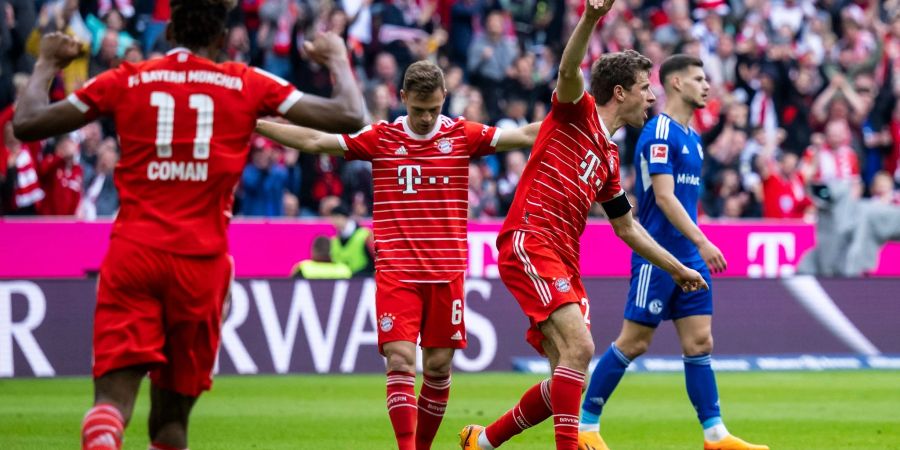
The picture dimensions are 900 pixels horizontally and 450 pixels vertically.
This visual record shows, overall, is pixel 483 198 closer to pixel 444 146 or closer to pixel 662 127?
pixel 662 127

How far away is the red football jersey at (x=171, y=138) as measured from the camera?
597 centimetres

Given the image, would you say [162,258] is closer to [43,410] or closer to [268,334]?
[43,410]

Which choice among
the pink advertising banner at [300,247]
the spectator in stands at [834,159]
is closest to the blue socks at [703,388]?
the pink advertising banner at [300,247]

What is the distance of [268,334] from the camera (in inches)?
617

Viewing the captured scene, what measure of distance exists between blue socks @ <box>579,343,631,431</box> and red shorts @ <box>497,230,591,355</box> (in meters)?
1.68

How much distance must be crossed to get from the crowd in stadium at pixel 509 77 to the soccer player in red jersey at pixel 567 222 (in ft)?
36.5

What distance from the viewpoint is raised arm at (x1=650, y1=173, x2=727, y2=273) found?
29.2ft

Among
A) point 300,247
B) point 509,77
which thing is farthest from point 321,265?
point 509,77

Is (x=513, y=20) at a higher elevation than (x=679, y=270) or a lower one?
higher

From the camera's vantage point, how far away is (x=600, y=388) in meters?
9.78

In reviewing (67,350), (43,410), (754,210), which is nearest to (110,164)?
(67,350)

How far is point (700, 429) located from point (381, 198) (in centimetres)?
417

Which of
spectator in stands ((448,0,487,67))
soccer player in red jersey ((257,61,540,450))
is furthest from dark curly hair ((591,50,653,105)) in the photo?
spectator in stands ((448,0,487,67))

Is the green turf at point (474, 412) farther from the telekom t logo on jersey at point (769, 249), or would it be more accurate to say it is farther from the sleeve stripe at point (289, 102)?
the sleeve stripe at point (289, 102)
